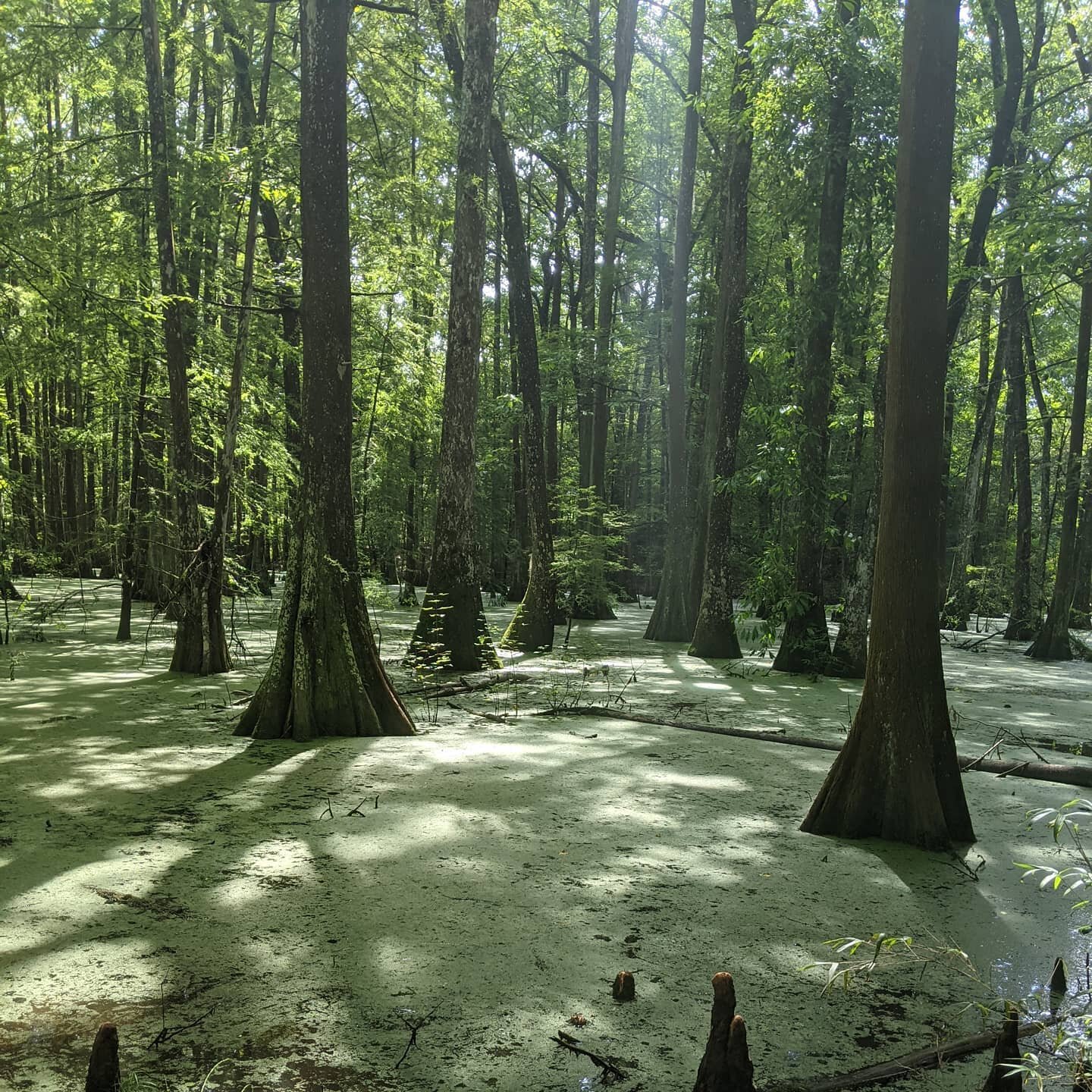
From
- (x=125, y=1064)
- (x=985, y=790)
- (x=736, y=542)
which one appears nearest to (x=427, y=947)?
(x=125, y=1064)

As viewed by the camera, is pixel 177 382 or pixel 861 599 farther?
pixel 861 599

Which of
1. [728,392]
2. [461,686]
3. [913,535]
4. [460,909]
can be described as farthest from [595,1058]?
[728,392]

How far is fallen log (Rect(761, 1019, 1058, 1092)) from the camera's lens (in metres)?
2.45

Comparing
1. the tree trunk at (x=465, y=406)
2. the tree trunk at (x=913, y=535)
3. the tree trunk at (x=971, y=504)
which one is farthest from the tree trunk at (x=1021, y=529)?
the tree trunk at (x=913, y=535)

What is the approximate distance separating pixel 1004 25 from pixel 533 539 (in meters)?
9.29

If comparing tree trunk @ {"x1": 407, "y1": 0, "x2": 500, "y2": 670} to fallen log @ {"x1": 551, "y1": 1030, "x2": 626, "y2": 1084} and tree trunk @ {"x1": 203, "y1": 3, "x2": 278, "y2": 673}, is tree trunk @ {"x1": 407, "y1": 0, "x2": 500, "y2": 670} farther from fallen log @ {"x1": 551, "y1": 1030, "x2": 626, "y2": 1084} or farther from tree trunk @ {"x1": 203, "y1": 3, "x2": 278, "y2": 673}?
fallen log @ {"x1": 551, "y1": 1030, "x2": 626, "y2": 1084}

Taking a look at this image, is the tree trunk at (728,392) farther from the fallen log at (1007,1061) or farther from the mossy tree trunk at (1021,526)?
the fallen log at (1007,1061)

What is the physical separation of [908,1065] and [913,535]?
2.91m

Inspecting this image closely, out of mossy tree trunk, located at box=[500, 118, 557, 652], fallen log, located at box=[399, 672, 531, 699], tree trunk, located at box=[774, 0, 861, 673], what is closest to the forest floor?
fallen log, located at box=[399, 672, 531, 699]

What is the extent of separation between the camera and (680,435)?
16.5m

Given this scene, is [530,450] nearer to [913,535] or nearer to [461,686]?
[461,686]

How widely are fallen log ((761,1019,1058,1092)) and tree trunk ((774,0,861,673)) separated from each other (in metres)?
8.74

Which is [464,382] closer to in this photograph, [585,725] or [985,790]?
[585,725]

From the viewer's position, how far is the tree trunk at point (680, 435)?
51.2 ft
